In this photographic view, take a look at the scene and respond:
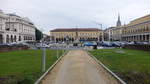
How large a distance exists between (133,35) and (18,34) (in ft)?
221

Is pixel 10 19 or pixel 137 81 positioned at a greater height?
pixel 10 19

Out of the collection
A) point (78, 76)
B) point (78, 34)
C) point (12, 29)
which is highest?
point (12, 29)

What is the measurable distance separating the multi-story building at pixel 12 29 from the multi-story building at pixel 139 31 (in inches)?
2589

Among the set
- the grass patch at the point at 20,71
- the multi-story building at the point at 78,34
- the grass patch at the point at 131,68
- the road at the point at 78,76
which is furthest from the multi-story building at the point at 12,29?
the road at the point at 78,76

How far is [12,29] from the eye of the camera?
133375mm

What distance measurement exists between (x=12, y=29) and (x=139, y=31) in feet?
241

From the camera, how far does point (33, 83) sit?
392 inches

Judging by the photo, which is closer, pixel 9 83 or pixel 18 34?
pixel 9 83

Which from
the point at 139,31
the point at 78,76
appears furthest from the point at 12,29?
the point at 78,76

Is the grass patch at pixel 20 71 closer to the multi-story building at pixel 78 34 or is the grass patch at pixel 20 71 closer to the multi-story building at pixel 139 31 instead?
the multi-story building at pixel 139 31

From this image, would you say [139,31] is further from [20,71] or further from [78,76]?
[78,76]

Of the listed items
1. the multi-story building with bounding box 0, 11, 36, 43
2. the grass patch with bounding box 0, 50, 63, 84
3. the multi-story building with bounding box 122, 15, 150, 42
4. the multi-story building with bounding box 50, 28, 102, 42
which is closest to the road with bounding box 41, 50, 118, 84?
the grass patch with bounding box 0, 50, 63, 84

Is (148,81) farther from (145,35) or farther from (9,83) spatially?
(145,35)

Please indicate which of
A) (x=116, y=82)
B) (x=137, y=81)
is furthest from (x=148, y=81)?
(x=116, y=82)
